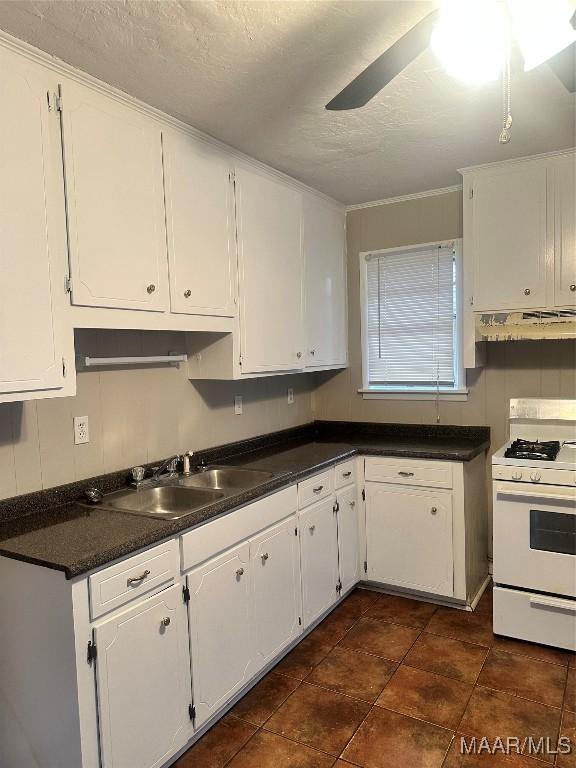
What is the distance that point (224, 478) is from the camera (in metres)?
2.87

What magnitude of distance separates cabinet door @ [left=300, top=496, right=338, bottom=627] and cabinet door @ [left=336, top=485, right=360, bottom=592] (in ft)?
0.22

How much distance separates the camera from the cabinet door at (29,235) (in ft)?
5.65

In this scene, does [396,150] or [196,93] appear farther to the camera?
[396,150]

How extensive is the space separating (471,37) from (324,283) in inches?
86.8

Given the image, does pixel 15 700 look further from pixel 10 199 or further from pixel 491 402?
pixel 491 402

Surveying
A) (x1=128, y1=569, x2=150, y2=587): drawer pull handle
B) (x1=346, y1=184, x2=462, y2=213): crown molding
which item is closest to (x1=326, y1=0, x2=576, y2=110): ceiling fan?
(x1=128, y1=569, x2=150, y2=587): drawer pull handle

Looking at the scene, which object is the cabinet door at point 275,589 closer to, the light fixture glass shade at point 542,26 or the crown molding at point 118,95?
the crown molding at point 118,95

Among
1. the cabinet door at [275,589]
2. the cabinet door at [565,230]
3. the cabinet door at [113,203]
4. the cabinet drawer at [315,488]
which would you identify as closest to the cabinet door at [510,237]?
the cabinet door at [565,230]

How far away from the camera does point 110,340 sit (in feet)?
8.18

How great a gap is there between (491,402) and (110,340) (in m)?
2.26

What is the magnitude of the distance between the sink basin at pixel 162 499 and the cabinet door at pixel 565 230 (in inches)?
79.9

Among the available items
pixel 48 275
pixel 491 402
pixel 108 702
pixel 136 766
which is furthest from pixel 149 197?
pixel 491 402

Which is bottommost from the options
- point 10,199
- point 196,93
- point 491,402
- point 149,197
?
point 491,402

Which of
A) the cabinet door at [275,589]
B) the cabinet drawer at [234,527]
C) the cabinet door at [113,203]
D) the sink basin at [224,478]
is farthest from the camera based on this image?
the sink basin at [224,478]
